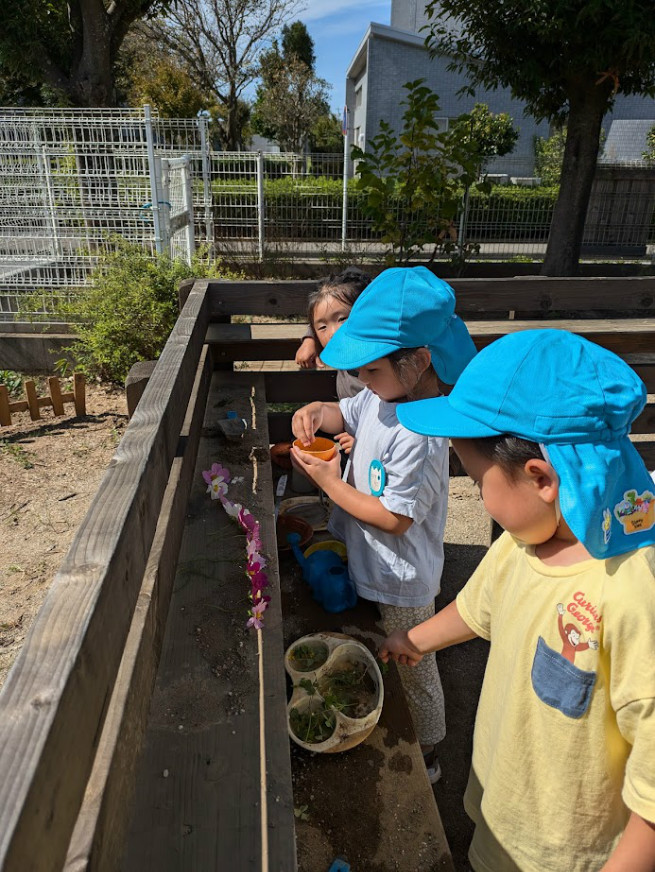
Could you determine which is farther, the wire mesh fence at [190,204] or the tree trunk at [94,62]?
the tree trunk at [94,62]

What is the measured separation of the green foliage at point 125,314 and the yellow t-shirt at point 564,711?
18.4ft

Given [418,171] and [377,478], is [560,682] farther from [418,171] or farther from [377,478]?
[418,171]

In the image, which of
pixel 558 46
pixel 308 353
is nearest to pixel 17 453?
pixel 308 353

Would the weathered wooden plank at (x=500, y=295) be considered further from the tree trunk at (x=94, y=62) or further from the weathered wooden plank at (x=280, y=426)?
the tree trunk at (x=94, y=62)

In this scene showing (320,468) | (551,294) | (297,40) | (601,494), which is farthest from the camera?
(297,40)

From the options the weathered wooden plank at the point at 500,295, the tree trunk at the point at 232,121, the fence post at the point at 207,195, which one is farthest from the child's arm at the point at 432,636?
the tree trunk at the point at 232,121

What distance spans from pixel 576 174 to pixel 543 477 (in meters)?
12.0

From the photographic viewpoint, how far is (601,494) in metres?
1.10

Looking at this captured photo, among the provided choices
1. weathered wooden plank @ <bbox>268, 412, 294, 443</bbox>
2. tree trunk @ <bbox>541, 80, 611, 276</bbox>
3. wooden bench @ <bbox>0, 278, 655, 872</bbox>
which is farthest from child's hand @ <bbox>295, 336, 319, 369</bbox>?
tree trunk @ <bbox>541, 80, 611, 276</bbox>

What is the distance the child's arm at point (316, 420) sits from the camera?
8.76ft

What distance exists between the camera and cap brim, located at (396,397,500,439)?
4.07ft

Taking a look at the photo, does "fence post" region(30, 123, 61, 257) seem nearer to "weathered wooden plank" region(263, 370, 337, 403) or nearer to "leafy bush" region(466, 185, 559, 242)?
"weathered wooden plank" region(263, 370, 337, 403)

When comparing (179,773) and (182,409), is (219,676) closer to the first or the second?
(179,773)

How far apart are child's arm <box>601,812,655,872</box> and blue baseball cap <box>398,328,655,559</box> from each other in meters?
0.45
